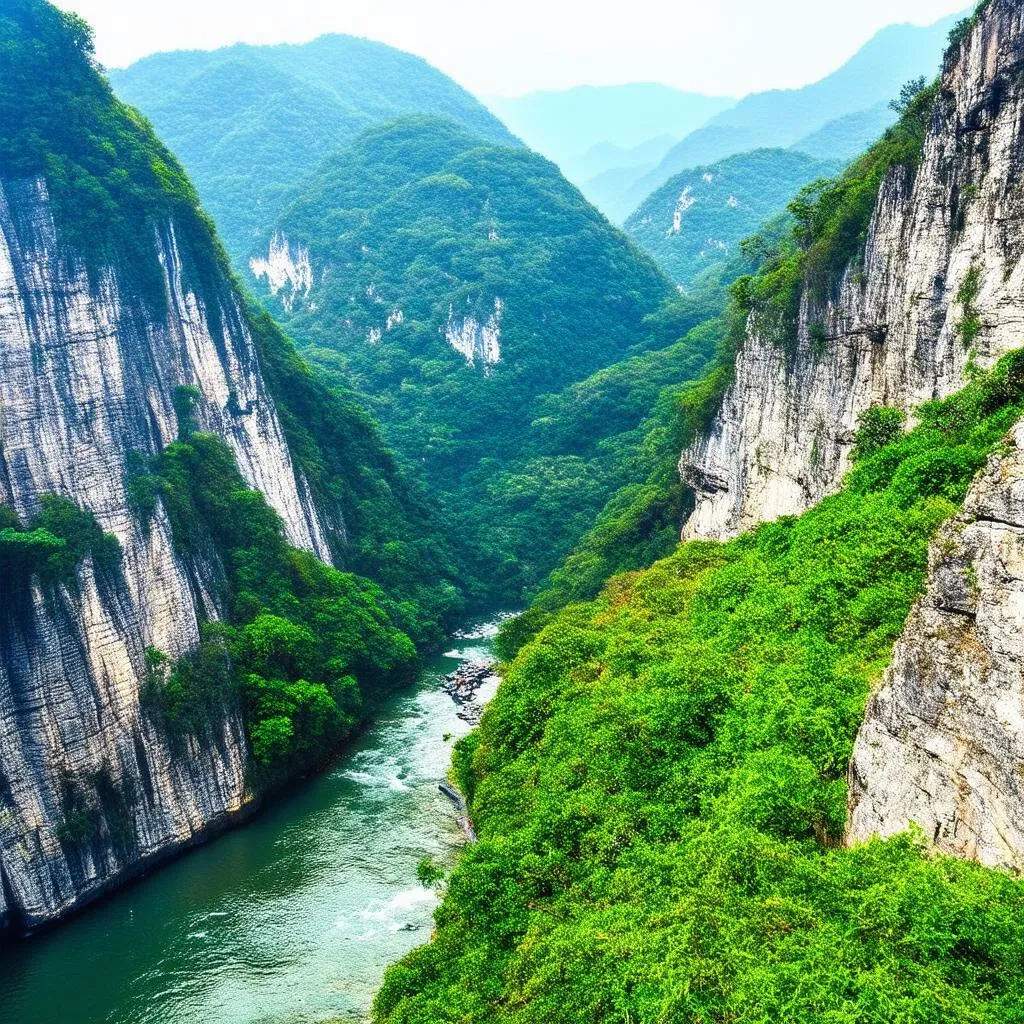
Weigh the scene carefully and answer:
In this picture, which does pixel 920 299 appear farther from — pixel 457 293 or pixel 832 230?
pixel 457 293

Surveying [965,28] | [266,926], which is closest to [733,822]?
[266,926]

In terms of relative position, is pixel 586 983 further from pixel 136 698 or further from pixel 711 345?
pixel 711 345

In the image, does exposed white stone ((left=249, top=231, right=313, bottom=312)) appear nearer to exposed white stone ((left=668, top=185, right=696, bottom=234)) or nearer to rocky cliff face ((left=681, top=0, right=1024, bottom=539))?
rocky cliff face ((left=681, top=0, right=1024, bottom=539))

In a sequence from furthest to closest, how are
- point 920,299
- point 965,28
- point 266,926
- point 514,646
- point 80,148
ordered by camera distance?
point 514,646
point 80,148
point 266,926
point 920,299
point 965,28

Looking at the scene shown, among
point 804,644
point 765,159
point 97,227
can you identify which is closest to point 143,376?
point 97,227

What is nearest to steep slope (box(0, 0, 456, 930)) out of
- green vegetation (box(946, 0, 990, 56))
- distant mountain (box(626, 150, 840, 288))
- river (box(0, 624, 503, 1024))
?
river (box(0, 624, 503, 1024))

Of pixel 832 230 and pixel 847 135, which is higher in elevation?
pixel 847 135

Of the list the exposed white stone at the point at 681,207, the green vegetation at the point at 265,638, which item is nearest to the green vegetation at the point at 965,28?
the green vegetation at the point at 265,638
